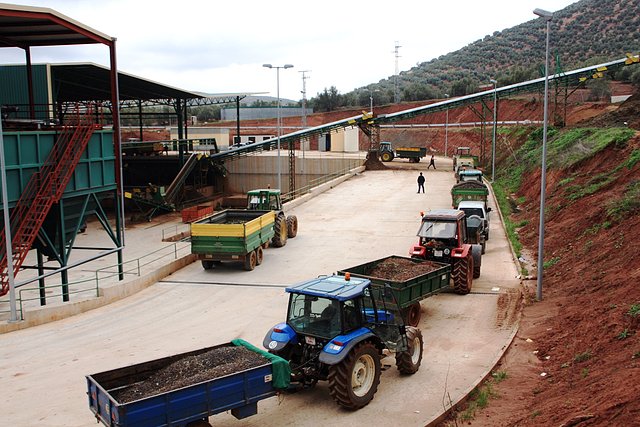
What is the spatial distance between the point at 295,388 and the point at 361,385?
1.16 meters

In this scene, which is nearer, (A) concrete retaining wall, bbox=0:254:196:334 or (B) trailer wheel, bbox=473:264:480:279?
(A) concrete retaining wall, bbox=0:254:196:334

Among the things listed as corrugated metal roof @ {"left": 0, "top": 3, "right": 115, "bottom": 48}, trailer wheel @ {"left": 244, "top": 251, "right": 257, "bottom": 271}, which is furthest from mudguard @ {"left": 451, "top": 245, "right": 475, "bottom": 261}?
corrugated metal roof @ {"left": 0, "top": 3, "right": 115, "bottom": 48}

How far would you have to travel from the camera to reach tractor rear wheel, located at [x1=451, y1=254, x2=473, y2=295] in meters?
17.8

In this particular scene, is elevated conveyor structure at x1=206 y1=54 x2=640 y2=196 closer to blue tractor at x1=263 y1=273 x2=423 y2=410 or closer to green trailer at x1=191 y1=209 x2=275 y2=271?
green trailer at x1=191 y1=209 x2=275 y2=271

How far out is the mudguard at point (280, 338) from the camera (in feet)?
34.2

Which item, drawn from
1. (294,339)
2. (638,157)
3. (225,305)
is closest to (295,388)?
(294,339)

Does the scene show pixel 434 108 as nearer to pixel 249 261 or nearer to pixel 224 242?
pixel 249 261

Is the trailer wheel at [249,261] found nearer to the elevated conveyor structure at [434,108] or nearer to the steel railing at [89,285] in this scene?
the steel railing at [89,285]

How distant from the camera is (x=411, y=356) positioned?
11867 mm

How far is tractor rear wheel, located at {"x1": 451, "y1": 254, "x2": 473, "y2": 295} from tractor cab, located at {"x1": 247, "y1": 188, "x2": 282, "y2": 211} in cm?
1086

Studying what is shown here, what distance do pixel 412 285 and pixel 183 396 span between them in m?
7.17

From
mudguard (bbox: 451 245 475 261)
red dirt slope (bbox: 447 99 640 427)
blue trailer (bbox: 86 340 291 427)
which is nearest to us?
blue trailer (bbox: 86 340 291 427)

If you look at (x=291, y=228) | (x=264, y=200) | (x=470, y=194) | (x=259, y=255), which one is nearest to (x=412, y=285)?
(x=259, y=255)

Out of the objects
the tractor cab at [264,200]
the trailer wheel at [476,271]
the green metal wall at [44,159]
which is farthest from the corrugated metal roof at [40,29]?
the trailer wheel at [476,271]
